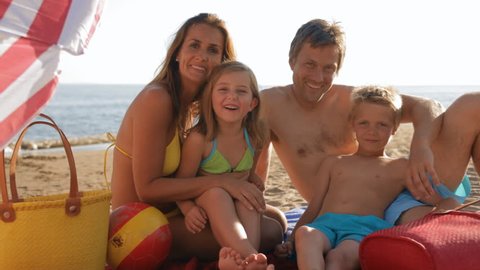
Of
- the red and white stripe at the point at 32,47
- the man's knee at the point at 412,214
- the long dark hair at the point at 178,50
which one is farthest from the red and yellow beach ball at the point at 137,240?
the man's knee at the point at 412,214

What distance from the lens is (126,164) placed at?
12.9ft

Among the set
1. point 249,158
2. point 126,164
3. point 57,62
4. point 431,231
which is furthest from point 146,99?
point 431,231

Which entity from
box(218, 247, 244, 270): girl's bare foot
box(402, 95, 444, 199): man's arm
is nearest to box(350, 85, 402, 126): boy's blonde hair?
box(402, 95, 444, 199): man's arm

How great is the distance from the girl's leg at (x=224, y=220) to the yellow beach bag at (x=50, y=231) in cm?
69

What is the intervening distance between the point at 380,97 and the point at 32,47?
7.76 ft

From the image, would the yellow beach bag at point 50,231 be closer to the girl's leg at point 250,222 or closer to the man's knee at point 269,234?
the girl's leg at point 250,222

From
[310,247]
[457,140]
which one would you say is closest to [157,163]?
[310,247]

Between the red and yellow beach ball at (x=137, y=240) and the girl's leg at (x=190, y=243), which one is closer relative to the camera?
the red and yellow beach ball at (x=137, y=240)

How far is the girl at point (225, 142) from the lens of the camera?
3471mm

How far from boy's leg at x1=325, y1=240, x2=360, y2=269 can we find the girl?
0.49m

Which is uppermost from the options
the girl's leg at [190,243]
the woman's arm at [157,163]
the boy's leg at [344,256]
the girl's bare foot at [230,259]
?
the woman's arm at [157,163]

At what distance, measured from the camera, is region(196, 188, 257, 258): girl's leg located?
3.23 metres

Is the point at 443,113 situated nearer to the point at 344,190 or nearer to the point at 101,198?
the point at 344,190

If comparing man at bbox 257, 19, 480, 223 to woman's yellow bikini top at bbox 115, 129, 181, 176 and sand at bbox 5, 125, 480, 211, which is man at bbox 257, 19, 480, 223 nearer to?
woman's yellow bikini top at bbox 115, 129, 181, 176
